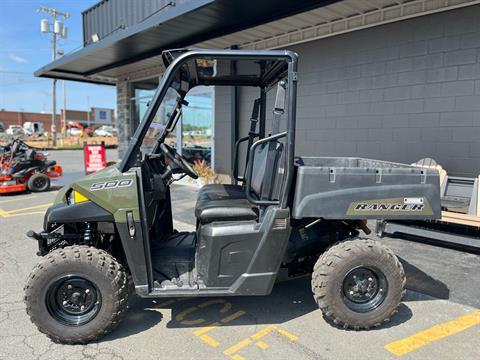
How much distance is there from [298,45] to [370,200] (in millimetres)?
6005

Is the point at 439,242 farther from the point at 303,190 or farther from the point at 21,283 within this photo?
the point at 21,283

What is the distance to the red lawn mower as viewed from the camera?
920 centimetres

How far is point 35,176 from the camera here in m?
9.48

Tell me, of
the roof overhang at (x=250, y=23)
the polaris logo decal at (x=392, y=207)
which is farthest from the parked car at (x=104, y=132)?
the polaris logo decal at (x=392, y=207)

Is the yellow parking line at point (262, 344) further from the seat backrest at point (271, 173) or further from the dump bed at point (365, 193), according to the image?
the seat backrest at point (271, 173)

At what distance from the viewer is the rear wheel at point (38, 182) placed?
9422 millimetres

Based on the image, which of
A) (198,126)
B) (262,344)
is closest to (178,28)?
(198,126)

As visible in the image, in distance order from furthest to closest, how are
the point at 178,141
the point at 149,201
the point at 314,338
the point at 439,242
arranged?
the point at 178,141 < the point at 439,242 < the point at 149,201 < the point at 314,338

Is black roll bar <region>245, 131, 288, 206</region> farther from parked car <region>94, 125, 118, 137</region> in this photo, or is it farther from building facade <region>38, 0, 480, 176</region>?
parked car <region>94, 125, 118, 137</region>

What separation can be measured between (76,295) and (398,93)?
594 centimetres

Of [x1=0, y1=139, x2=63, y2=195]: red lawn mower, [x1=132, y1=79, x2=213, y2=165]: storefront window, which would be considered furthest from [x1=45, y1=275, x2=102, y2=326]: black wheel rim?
[x1=0, y1=139, x2=63, y2=195]: red lawn mower

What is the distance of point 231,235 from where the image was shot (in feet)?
9.74

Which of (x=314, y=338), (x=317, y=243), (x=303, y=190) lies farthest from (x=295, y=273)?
(x=303, y=190)

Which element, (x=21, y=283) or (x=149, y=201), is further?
(x=21, y=283)
